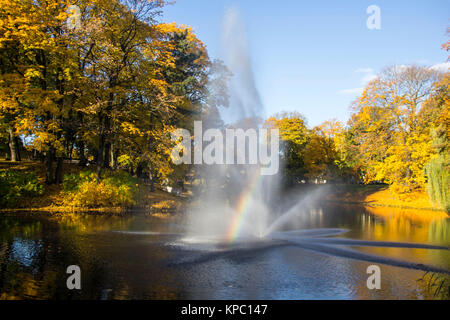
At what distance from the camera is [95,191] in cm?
2625

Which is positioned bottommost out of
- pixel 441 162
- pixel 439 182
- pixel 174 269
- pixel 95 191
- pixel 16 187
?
pixel 174 269

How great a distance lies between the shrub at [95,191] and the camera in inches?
1015

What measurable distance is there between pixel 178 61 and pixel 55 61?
14.6 meters

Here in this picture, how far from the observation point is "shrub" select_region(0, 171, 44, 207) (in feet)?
77.3

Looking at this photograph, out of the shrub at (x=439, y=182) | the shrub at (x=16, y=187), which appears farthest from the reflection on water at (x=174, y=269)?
the shrub at (x=439, y=182)

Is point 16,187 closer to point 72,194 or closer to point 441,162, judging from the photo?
point 72,194

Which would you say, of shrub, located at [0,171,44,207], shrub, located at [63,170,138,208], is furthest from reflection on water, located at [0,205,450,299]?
shrub, located at [63,170,138,208]

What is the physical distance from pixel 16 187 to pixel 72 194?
11.7ft

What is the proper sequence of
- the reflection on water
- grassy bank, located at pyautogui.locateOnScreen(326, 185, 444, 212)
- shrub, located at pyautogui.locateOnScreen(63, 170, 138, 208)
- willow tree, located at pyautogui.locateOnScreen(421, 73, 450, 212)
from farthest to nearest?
1. grassy bank, located at pyautogui.locateOnScreen(326, 185, 444, 212)
2. willow tree, located at pyautogui.locateOnScreen(421, 73, 450, 212)
3. shrub, located at pyautogui.locateOnScreen(63, 170, 138, 208)
4. the reflection on water

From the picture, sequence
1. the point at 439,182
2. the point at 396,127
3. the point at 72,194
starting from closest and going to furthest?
the point at 72,194, the point at 439,182, the point at 396,127

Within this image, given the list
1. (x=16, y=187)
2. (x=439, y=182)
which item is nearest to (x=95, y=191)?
(x=16, y=187)

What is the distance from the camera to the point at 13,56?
92.0 ft

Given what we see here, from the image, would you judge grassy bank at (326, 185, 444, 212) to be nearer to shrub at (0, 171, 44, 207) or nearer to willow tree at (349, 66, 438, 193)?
willow tree at (349, 66, 438, 193)
